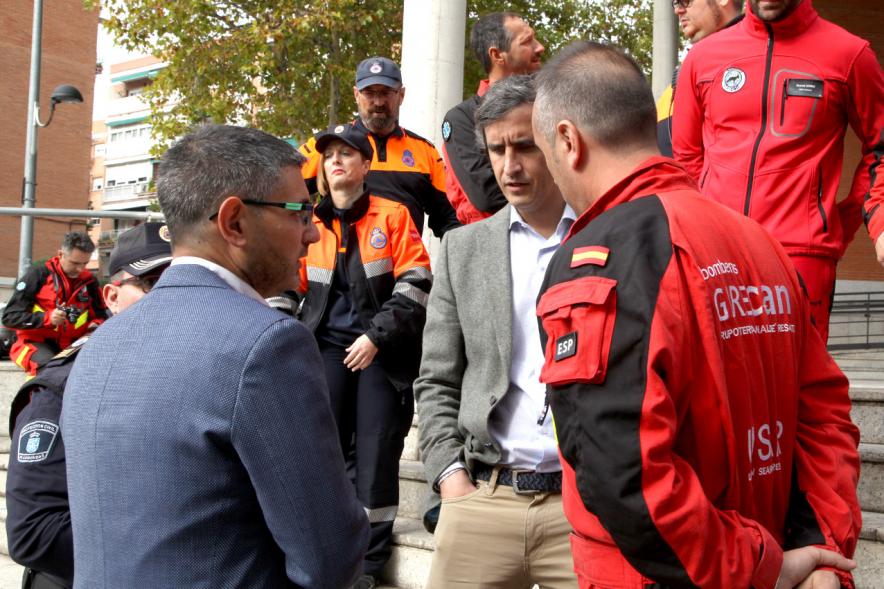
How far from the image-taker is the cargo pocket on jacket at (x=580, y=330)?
5.48 ft

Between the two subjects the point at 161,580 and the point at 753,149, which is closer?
the point at 161,580

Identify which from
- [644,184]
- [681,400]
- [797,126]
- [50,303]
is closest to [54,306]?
[50,303]

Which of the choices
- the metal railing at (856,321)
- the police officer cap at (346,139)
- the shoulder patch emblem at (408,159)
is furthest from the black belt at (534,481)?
the metal railing at (856,321)

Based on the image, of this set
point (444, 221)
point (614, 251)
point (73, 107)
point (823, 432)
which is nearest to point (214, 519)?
point (614, 251)

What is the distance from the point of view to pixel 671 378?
1.68 metres

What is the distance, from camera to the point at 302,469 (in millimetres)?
1729

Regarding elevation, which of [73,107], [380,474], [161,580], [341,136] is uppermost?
[73,107]

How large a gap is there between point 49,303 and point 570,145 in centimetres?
821

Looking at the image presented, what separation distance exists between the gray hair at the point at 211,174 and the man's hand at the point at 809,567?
1.30m

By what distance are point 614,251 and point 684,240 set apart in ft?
0.43

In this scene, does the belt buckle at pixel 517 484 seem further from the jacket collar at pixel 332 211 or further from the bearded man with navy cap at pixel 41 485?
the jacket collar at pixel 332 211

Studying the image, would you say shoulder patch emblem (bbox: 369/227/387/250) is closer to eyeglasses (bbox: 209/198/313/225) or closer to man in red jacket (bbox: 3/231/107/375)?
eyeglasses (bbox: 209/198/313/225)

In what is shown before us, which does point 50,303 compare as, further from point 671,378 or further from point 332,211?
point 671,378

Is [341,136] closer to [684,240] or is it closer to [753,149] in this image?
[753,149]
